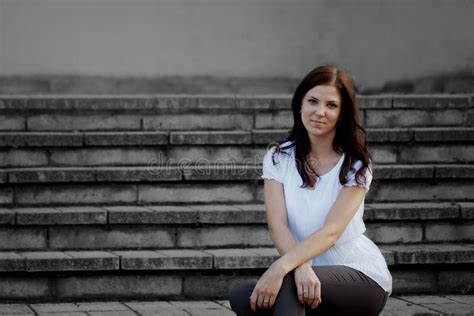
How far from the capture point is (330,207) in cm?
432

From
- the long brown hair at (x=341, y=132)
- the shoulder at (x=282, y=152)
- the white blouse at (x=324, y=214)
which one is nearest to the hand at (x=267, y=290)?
the white blouse at (x=324, y=214)

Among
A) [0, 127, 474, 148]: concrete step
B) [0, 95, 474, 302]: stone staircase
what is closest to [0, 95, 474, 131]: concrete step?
[0, 95, 474, 302]: stone staircase

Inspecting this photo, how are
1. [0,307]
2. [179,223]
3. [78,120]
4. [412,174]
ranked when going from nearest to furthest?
[0,307], [179,223], [412,174], [78,120]

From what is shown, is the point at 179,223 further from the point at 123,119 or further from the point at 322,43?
the point at 322,43

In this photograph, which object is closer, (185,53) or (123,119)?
(123,119)

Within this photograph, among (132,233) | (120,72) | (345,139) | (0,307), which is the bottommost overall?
(0,307)

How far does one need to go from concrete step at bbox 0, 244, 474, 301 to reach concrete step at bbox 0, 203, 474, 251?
176mm

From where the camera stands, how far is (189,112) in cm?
748

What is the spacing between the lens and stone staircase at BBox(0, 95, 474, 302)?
5.98 metres

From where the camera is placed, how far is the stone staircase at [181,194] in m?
5.98

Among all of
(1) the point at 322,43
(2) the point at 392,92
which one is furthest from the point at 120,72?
(2) the point at 392,92

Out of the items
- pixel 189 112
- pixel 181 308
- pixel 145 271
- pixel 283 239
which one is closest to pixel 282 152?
pixel 283 239

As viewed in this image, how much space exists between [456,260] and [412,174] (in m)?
0.83

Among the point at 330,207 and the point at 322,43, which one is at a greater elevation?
the point at 322,43
